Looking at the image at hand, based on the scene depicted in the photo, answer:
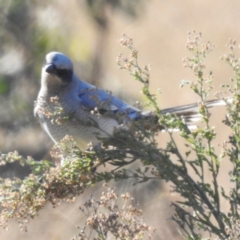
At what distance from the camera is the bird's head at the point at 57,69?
186 centimetres

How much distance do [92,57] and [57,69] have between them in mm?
562

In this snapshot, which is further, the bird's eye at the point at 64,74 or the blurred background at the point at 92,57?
the blurred background at the point at 92,57

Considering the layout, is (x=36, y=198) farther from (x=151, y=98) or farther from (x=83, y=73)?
(x=83, y=73)

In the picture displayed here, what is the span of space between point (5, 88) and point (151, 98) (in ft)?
4.65

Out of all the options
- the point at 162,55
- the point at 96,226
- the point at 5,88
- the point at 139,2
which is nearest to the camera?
the point at 96,226

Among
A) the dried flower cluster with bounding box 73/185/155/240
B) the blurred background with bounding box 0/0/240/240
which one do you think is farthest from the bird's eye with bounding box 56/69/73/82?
the dried flower cluster with bounding box 73/185/155/240

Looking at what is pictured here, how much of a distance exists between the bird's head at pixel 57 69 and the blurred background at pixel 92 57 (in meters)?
0.33

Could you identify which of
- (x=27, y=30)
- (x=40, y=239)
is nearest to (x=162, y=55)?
(x=27, y=30)

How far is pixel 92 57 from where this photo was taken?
8.00 ft

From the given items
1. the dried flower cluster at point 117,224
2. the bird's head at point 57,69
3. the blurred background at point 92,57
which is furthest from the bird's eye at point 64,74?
the dried flower cluster at point 117,224

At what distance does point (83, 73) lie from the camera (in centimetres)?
244

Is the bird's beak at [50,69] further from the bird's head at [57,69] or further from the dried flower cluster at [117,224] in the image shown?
the dried flower cluster at [117,224]

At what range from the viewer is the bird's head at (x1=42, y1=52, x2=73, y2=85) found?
186 centimetres

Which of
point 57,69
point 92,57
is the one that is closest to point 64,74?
point 57,69
